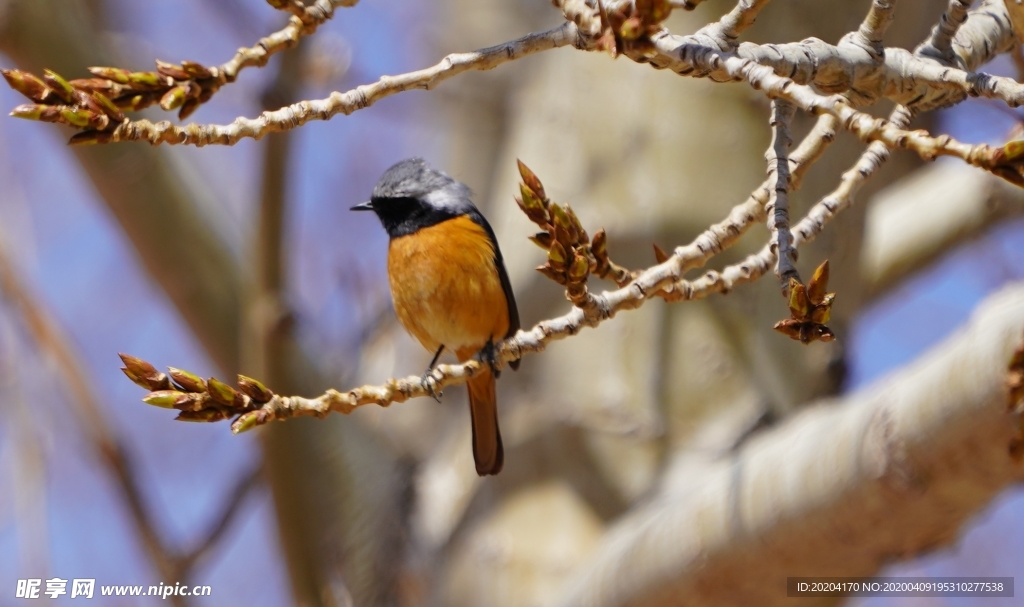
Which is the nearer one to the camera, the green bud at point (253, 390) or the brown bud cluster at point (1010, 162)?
the brown bud cluster at point (1010, 162)

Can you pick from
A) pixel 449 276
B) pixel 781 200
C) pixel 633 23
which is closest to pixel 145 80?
pixel 633 23

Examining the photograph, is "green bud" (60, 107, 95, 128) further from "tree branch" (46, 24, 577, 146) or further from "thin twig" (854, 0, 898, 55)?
"thin twig" (854, 0, 898, 55)

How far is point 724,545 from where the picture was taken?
3064mm

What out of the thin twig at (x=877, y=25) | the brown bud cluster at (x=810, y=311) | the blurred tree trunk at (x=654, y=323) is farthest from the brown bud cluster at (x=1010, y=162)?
the blurred tree trunk at (x=654, y=323)

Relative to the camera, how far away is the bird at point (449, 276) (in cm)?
392

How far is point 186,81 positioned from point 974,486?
91.1 inches

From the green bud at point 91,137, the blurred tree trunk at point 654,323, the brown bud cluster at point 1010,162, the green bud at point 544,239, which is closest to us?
the brown bud cluster at point 1010,162

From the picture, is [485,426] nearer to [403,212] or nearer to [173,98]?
[403,212]

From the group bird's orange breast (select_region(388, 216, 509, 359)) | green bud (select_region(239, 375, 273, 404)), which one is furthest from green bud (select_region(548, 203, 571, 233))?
bird's orange breast (select_region(388, 216, 509, 359))

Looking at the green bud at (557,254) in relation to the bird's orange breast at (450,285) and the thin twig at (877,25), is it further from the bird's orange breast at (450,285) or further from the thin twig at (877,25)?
the bird's orange breast at (450,285)

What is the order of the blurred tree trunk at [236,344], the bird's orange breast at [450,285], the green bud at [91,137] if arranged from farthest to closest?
the blurred tree trunk at [236,344]
the bird's orange breast at [450,285]
the green bud at [91,137]

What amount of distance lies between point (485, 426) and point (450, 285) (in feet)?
2.38

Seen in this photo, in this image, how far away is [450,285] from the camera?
390 centimetres

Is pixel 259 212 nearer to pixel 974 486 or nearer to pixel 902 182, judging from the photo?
pixel 974 486
